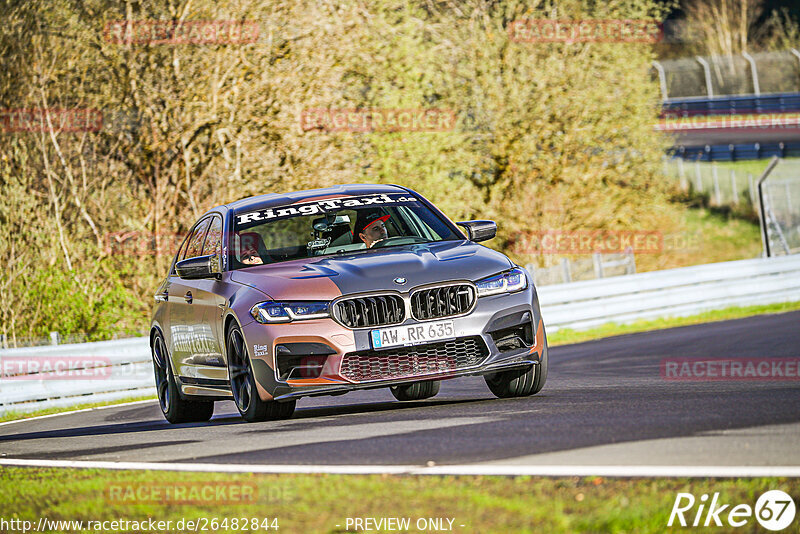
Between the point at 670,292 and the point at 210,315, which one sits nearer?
the point at 210,315

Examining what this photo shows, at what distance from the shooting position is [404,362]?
8.66m

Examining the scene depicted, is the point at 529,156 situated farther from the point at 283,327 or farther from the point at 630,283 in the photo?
the point at 283,327

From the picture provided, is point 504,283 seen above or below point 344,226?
below

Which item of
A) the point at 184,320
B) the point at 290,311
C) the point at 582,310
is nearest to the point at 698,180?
the point at 582,310

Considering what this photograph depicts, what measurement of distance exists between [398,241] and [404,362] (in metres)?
1.50

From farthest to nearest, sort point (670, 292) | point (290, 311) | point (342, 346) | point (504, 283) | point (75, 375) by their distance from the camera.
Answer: point (670, 292), point (75, 375), point (504, 283), point (290, 311), point (342, 346)

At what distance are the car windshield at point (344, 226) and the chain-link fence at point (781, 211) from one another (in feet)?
47.6

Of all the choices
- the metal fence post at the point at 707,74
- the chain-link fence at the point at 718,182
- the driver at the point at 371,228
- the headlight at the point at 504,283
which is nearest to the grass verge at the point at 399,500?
the headlight at the point at 504,283

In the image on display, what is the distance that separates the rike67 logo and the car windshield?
521 cm

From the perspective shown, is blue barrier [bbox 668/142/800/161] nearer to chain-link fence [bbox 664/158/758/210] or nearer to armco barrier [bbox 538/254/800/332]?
chain-link fence [bbox 664/158/758/210]

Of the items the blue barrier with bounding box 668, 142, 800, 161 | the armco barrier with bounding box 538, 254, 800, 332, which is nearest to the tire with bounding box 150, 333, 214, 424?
the armco barrier with bounding box 538, 254, 800, 332

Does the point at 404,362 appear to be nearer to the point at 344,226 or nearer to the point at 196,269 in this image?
the point at 344,226

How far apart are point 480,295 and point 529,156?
906 inches

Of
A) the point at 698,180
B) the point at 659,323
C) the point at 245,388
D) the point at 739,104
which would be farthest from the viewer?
the point at 739,104
